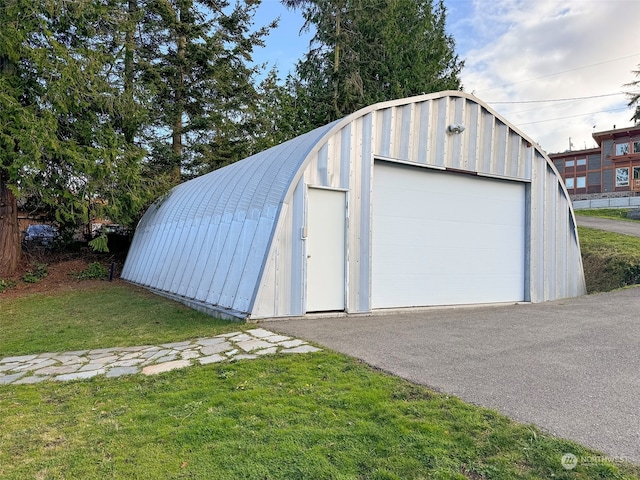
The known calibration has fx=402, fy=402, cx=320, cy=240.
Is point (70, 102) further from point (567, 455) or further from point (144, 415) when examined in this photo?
point (567, 455)

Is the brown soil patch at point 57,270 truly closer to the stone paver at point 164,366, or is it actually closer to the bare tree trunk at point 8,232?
the bare tree trunk at point 8,232

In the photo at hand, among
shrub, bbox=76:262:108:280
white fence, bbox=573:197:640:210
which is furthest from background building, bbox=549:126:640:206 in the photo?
shrub, bbox=76:262:108:280

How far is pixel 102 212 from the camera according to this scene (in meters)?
11.7

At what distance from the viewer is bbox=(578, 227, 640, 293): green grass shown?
10453mm

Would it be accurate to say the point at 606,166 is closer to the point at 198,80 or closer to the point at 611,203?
the point at 611,203

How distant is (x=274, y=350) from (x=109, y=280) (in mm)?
10026

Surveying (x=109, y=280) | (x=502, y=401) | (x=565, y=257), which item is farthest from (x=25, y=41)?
(x=565, y=257)

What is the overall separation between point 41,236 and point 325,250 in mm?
12730

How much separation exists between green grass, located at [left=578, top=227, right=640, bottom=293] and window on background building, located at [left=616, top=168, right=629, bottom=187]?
25.3 meters

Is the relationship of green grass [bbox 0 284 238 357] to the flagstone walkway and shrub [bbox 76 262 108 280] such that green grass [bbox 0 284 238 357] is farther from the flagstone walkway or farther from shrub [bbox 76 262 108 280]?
shrub [bbox 76 262 108 280]

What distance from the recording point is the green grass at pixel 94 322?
543cm

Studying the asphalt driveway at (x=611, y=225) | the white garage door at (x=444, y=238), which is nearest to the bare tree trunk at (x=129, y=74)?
the white garage door at (x=444, y=238)

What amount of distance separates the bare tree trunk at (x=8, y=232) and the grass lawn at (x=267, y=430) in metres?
10.2

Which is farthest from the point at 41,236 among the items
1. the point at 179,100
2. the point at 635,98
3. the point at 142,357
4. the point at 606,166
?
the point at 635,98
